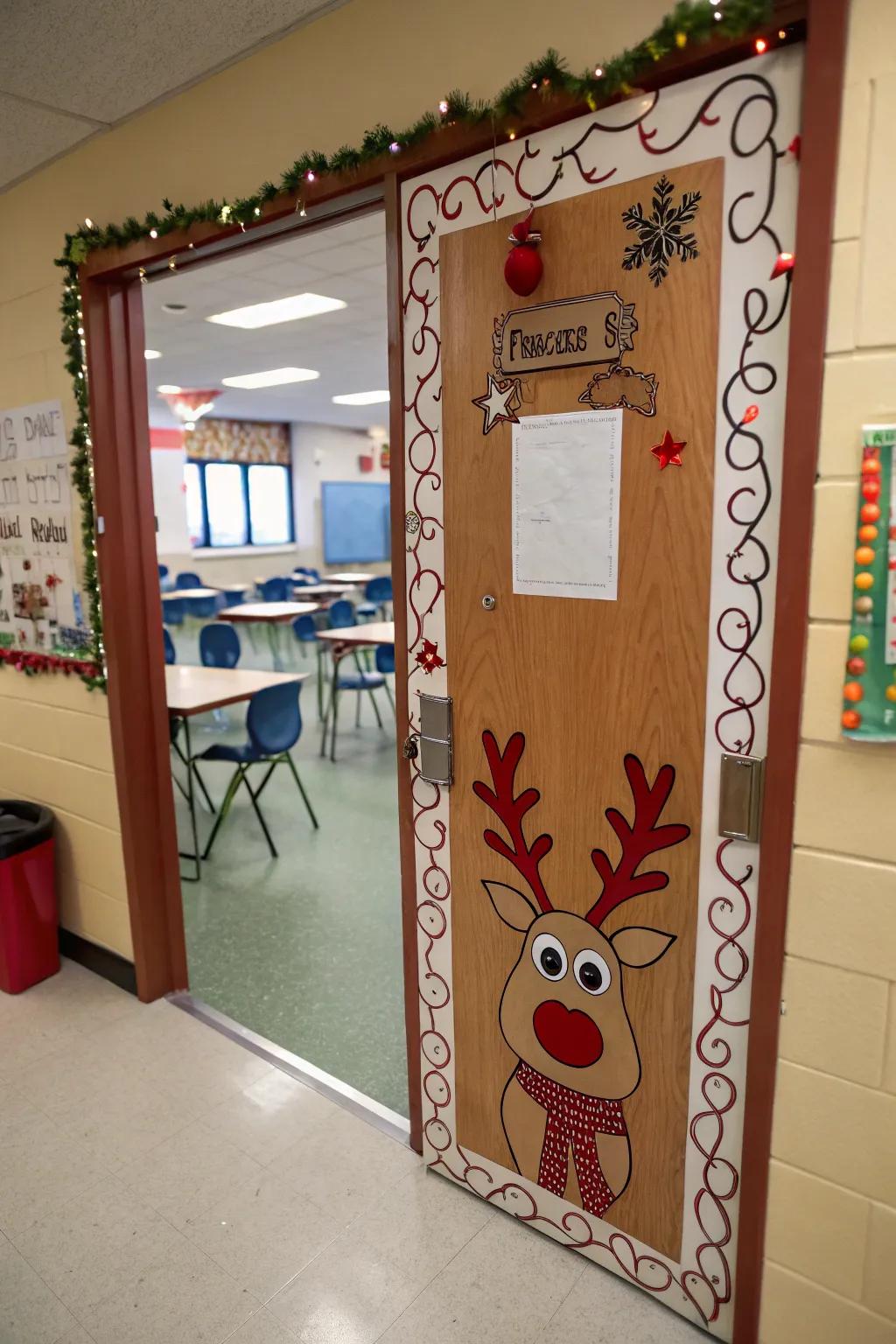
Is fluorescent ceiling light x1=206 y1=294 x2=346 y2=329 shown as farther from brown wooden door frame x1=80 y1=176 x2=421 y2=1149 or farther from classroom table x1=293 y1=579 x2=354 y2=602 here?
classroom table x1=293 y1=579 x2=354 y2=602

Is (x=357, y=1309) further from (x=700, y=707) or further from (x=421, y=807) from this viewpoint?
(x=700, y=707)

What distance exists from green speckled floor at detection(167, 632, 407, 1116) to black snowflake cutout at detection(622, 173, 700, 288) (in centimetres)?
217

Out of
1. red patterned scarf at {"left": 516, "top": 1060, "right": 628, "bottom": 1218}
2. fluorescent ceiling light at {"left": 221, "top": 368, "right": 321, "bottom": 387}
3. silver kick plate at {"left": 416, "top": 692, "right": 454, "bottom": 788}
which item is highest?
fluorescent ceiling light at {"left": 221, "top": 368, "right": 321, "bottom": 387}

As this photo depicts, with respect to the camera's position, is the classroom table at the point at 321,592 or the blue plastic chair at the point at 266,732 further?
the classroom table at the point at 321,592

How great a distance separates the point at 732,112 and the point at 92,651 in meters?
2.28

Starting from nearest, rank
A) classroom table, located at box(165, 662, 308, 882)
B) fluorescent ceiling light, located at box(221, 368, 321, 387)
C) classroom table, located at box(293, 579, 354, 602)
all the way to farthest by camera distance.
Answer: classroom table, located at box(165, 662, 308, 882), fluorescent ceiling light, located at box(221, 368, 321, 387), classroom table, located at box(293, 579, 354, 602)

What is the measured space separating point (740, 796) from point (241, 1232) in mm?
1523

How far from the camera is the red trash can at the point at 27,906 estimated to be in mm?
2805

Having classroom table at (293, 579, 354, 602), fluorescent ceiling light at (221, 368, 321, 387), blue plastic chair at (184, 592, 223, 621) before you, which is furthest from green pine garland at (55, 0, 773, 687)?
classroom table at (293, 579, 354, 602)

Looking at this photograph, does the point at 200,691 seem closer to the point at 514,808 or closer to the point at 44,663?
the point at 44,663

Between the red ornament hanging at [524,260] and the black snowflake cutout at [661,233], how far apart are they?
166mm

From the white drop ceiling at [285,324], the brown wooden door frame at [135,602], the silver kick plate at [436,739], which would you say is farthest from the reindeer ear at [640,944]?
the white drop ceiling at [285,324]

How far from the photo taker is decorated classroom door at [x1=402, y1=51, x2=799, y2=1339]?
4.57 feet

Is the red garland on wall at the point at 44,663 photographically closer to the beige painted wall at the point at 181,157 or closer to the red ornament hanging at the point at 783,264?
the beige painted wall at the point at 181,157
